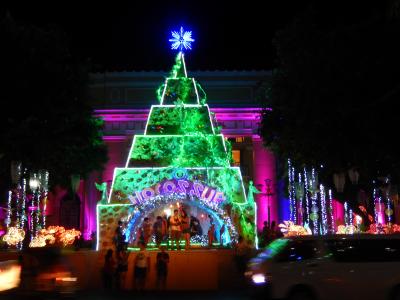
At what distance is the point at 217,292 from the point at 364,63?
9.35 metres

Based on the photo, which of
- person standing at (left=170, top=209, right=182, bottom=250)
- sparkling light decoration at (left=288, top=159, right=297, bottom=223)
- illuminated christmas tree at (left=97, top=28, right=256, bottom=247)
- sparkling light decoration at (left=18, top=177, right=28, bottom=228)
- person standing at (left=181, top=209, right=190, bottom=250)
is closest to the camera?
person standing at (left=170, top=209, right=182, bottom=250)

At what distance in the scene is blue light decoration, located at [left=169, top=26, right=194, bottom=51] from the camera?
91.6 ft

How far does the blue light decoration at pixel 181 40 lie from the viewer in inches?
1099

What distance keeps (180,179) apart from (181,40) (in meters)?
7.56

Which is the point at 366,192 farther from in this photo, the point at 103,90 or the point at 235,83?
the point at 103,90

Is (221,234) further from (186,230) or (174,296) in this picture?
(174,296)

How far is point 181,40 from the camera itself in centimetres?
2794

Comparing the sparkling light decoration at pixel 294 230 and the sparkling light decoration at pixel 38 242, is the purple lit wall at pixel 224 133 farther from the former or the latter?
the sparkling light decoration at pixel 38 242

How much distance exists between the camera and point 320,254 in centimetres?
1238

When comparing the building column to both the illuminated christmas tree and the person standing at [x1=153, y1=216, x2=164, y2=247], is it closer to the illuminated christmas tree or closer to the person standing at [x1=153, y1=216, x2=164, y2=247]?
the illuminated christmas tree

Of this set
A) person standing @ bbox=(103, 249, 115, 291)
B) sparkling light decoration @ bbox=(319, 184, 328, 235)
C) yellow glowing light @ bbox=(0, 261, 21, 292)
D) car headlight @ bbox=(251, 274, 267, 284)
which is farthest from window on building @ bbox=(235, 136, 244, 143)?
yellow glowing light @ bbox=(0, 261, 21, 292)

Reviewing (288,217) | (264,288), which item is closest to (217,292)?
(264,288)

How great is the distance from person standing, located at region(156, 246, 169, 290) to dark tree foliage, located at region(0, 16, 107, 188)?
8200mm

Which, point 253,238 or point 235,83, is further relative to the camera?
point 235,83
